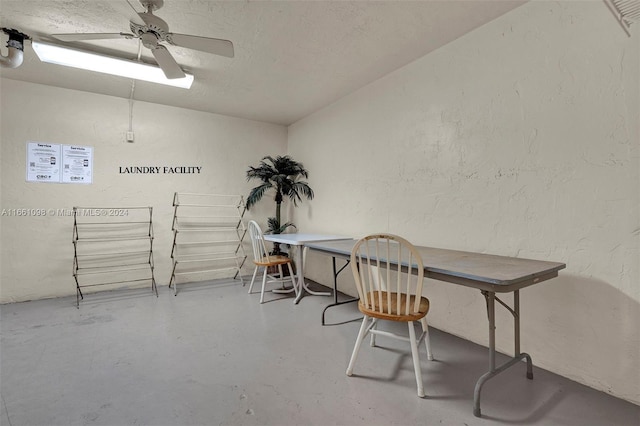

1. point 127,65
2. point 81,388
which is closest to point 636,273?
point 81,388

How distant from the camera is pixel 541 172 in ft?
6.64

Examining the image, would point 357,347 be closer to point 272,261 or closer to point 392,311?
point 392,311

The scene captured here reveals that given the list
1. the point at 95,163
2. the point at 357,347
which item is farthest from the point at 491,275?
the point at 95,163

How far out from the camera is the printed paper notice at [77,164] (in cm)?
367

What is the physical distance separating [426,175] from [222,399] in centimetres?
240

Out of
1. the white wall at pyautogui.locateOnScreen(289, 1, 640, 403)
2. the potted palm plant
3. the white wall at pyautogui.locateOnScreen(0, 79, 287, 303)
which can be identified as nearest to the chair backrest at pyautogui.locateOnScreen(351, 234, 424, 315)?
the white wall at pyautogui.locateOnScreen(289, 1, 640, 403)

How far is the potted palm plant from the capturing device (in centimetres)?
455

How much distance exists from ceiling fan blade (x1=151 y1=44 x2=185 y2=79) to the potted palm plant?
6.85 feet

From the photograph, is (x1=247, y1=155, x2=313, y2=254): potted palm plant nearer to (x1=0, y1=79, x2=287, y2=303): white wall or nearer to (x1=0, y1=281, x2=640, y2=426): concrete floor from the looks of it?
(x1=0, y1=79, x2=287, y2=303): white wall

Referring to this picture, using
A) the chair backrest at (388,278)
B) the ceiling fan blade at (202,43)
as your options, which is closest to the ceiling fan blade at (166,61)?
the ceiling fan blade at (202,43)

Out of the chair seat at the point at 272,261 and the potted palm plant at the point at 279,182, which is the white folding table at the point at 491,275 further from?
the potted palm plant at the point at 279,182

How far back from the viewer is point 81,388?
1766mm

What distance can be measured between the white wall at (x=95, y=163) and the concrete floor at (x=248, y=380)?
871 mm

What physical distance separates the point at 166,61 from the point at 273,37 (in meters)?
0.90
